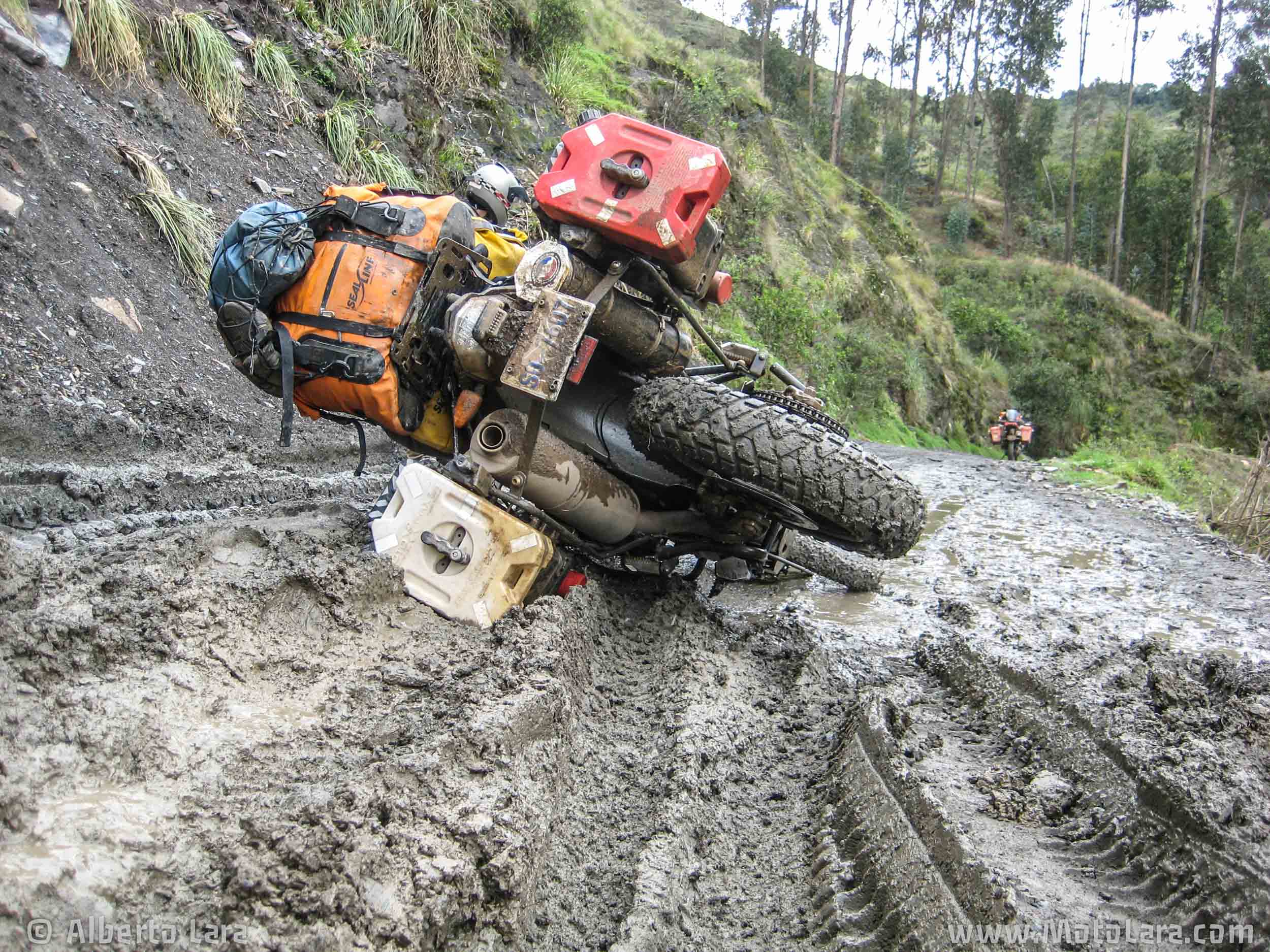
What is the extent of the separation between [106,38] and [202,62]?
0.81 meters

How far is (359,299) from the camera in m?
3.21

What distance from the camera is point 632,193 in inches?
119

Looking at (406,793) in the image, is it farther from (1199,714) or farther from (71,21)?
(71,21)

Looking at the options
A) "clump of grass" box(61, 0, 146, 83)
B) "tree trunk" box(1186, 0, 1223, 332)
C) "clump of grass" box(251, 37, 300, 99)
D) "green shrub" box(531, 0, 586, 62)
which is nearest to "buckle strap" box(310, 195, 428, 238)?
"clump of grass" box(61, 0, 146, 83)

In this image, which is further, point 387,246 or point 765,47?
→ point 765,47

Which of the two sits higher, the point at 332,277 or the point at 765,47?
the point at 765,47

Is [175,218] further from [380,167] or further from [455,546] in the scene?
[455,546]

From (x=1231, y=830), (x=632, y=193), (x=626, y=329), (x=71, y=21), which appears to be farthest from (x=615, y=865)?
(x=71, y=21)

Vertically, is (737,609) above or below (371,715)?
below

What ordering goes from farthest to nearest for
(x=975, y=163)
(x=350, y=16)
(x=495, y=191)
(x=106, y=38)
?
1. (x=975, y=163)
2. (x=350, y=16)
3. (x=106, y=38)
4. (x=495, y=191)

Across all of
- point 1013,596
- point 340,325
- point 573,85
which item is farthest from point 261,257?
point 573,85

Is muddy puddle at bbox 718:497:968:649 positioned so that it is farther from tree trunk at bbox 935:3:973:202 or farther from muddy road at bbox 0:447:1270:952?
tree trunk at bbox 935:3:973:202

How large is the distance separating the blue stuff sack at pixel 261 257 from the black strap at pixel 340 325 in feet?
0.43

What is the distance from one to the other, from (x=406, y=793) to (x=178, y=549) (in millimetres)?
1275
